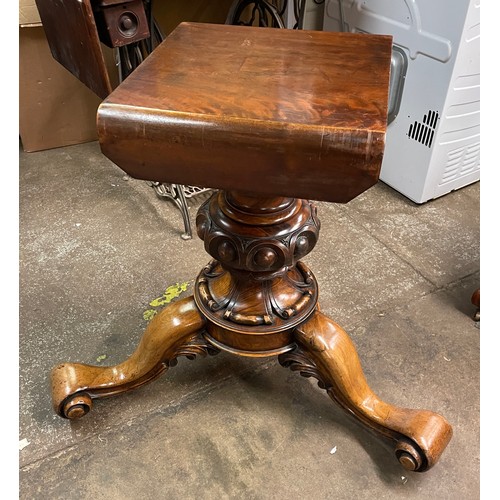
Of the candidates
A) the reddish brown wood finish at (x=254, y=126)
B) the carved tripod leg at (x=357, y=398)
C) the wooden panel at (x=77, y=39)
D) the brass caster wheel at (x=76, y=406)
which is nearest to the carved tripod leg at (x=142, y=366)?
the brass caster wheel at (x=76, y=406)

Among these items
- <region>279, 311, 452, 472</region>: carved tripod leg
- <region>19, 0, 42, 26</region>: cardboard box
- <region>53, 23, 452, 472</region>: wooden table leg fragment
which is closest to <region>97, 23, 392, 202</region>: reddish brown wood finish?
<region>53, 23, 452, 472</region>: wooden table leg fragment

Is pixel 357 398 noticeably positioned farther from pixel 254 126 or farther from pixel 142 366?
A: pixel 254 126

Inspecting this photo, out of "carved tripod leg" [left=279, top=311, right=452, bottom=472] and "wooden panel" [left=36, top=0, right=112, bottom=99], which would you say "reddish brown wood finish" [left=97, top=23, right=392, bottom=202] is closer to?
"carved tripod leg" [left=279, top=311, right=452, bottom=472]

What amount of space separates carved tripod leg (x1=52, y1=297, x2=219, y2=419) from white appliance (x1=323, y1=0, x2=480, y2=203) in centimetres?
88

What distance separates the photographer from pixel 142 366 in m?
0.89

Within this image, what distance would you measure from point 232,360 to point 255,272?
0.33 metres

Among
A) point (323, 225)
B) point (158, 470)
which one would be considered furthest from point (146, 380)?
point (323, 225)

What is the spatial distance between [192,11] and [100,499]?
1.50 metres

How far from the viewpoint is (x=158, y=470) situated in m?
0.85

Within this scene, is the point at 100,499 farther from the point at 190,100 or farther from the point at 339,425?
the point at 190,100

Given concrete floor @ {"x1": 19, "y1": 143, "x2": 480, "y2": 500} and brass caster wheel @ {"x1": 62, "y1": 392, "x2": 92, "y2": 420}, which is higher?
brass caster wheel @ {"x1": 62, "y1": 392, "x2": 92, "y2": 420}

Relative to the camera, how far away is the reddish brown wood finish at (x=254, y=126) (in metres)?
0.51

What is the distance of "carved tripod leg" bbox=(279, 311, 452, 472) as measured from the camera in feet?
2.61

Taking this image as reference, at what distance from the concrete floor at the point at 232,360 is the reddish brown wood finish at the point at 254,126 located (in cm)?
52
